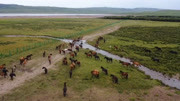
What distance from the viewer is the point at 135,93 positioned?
770 inches

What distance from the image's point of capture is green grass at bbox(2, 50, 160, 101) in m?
19.0

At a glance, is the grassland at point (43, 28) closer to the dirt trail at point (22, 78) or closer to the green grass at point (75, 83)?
the dirt trail at point (22, 78)

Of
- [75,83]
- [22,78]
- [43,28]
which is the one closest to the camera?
[75,83]

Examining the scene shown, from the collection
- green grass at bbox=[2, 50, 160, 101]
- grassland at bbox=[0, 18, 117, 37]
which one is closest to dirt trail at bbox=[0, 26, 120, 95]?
green grass at bbox=[2, 50, 160, 101]

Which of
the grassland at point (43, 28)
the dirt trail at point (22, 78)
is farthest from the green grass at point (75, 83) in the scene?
the grassland at point (43, 28)

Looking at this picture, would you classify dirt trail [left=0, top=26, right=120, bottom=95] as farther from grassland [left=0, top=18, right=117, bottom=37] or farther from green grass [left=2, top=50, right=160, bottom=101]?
grassland [left=0, top=18, right=117, bottom=37]

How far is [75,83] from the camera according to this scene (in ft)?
69.9

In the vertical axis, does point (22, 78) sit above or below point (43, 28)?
below

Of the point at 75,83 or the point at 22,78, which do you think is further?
the point at 22,78

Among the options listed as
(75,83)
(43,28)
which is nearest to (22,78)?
(75,83)

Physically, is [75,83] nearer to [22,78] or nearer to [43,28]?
[22,78]

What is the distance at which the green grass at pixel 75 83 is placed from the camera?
19.0 m

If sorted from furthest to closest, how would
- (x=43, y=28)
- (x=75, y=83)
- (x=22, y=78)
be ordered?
(x=43, y=28) → (x=22, y=78) → (x=75, y=83)

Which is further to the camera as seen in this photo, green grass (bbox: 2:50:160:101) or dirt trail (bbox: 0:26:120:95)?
dirt trail (bbox: 0:26:120:95)
